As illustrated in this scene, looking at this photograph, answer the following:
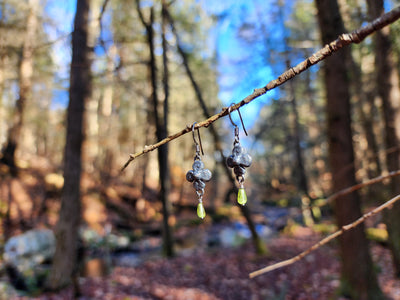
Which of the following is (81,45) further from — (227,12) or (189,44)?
(189,44)

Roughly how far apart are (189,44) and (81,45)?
314 inches

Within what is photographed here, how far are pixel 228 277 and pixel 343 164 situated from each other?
4.09m

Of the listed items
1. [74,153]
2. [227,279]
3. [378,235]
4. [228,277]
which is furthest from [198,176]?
[378,235]

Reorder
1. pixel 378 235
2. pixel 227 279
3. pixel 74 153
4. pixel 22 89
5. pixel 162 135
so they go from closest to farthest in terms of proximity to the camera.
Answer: pixel 74 153
pixel 227 279
pixel 162 135
pixel 378 235
pixel 22 89

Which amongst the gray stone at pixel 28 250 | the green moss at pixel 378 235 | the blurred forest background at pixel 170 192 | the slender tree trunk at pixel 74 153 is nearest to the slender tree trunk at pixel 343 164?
the blurred forest background at pixel 170 192

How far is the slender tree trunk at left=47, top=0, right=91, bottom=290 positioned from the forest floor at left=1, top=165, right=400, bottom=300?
2.98 feet

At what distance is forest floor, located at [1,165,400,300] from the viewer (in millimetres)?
6000

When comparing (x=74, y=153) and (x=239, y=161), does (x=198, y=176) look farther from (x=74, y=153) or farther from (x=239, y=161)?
(x=74, y=153)

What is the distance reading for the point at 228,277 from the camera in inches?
278

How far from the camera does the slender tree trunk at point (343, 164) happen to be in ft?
15.6

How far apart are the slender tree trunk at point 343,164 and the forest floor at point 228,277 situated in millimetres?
612

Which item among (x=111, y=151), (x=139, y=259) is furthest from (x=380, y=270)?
(x=111, y=151)

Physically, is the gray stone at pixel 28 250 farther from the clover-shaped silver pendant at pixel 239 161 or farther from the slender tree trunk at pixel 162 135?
the clover-shaped silver pendant at pixel 239 161

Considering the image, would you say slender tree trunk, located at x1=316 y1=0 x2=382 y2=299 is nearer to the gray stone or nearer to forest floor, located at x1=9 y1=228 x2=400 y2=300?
forest floor, located at x1=9 y1=228 x2=400 y2=300
